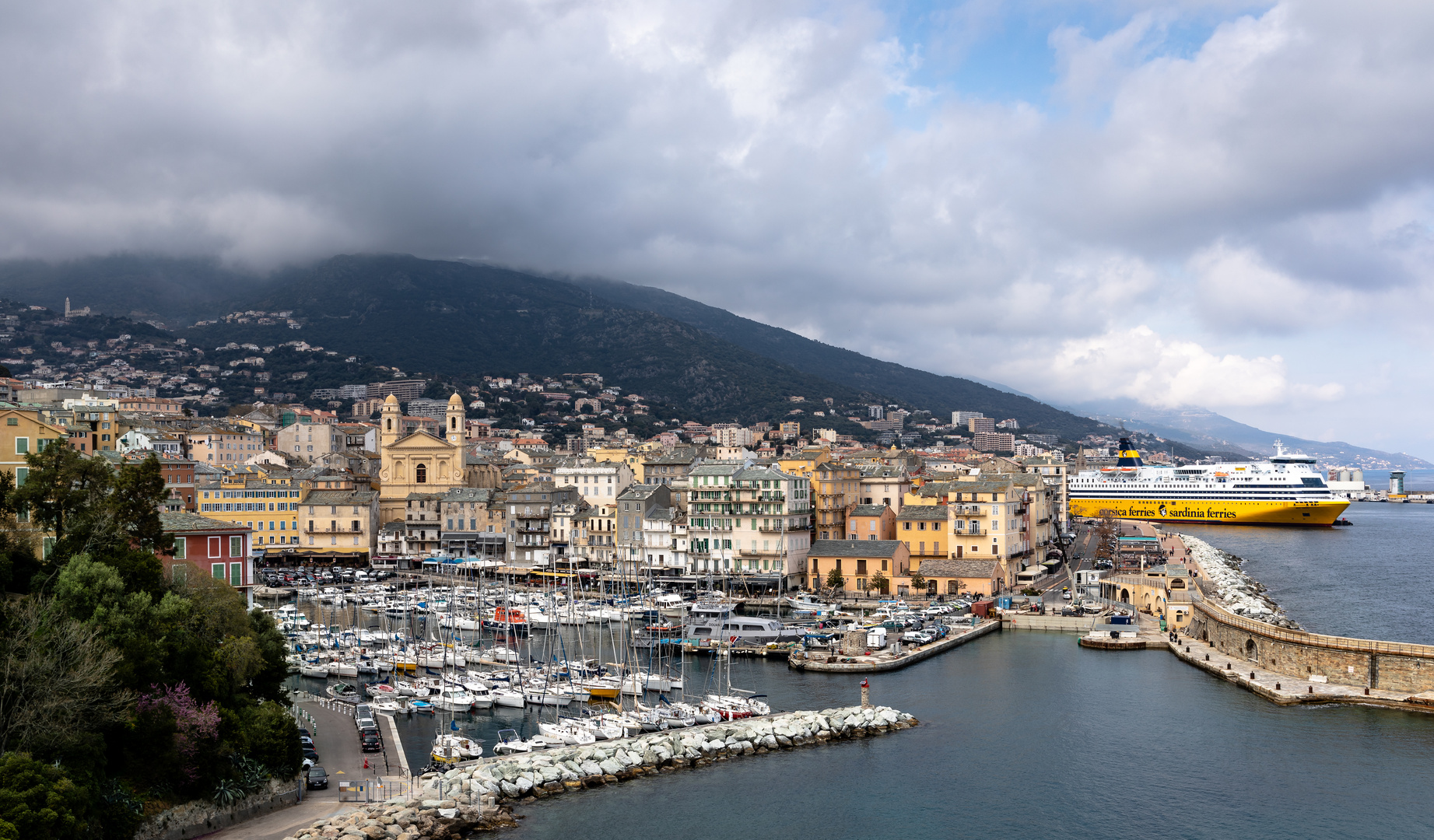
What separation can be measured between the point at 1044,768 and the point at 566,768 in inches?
516

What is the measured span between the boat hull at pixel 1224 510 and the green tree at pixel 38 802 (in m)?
103

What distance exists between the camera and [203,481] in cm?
7500

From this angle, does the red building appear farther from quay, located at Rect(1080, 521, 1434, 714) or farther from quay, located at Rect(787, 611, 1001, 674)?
quay, located at Rect(1080, 521, 1434, 714)

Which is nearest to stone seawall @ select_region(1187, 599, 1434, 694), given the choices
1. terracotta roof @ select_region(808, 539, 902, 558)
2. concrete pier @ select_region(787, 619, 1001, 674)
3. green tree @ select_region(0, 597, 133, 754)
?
concrete pier @ select_region(787, 619, 1001, 674)

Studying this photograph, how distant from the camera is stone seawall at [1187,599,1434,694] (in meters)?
34.6

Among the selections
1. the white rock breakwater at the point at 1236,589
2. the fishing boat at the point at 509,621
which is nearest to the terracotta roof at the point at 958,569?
the white rock breakwater at the point at 1236,589

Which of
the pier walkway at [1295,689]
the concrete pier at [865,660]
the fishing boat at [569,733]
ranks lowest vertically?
the fishing boat at [569,733]

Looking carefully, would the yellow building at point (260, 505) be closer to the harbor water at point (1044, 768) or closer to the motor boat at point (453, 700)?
the harbor water at point (1044, 768)

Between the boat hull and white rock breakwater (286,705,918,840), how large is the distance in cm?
8417

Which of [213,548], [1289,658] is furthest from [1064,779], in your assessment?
[213,548]

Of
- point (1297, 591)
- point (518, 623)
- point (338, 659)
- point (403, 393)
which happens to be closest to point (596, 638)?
point (518, 623)

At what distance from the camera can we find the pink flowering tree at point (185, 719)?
23.1 metres

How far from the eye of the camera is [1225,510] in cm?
11619

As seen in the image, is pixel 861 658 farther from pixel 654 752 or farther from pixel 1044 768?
pixel 654 752
